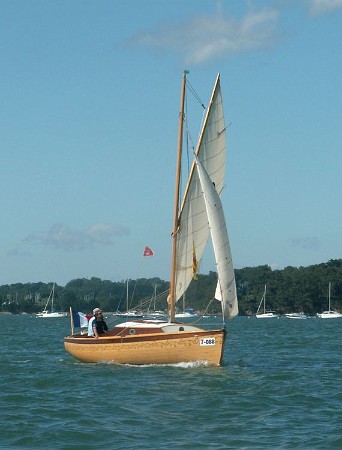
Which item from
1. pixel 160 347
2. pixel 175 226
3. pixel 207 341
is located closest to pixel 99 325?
pixel 160 347

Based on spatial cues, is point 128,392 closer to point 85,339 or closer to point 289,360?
point 85,339

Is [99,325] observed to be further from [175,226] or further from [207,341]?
[207,341]

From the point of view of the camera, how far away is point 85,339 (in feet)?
129

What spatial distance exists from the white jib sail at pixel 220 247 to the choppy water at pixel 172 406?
235 centimetres

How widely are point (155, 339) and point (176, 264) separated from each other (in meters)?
3.75

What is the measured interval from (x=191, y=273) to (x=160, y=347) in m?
3.70

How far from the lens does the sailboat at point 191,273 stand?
120 feet

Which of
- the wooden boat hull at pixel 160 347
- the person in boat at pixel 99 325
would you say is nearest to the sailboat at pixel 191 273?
the wooden boat hull at pixel 160 347

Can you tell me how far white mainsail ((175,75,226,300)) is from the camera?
127 feet

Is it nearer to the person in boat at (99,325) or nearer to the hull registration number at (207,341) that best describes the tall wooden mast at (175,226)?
the person in boat at (99,325)

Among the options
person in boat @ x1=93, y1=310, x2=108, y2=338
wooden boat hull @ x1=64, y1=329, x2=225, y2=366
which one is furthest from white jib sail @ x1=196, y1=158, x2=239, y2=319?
person in boat @ x1=93, y1=310, x2=108, y2=338

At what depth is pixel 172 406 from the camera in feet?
89.5

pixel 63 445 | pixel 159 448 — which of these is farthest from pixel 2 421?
pixel 159 448

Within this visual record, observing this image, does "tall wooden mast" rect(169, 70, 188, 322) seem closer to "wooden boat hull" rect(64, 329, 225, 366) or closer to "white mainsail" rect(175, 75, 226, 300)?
"white mainsail" rect(175, 75, 226, 300)
